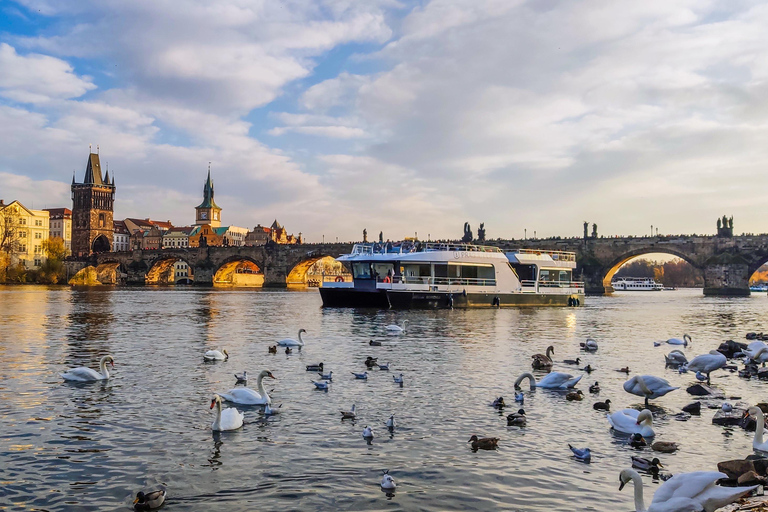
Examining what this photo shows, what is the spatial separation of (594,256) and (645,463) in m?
95.2

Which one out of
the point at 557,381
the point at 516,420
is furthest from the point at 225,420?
the point at 557,381

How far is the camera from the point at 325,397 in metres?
14.7

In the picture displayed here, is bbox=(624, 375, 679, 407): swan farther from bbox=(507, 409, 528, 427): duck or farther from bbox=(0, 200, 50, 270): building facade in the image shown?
bbox=(0, 200, 50, 270): building facade

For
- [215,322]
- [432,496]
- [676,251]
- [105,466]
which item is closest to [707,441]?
[432,496]

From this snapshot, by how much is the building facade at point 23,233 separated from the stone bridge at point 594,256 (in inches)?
931

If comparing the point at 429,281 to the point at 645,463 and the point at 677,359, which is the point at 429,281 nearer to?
the point at 677,359

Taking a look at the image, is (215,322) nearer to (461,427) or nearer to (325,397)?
(325,397)

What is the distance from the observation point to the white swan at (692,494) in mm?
7129

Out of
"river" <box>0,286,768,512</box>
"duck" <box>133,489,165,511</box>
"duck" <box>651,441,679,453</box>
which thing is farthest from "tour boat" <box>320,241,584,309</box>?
"duck" <box>133,489,165,511</box>

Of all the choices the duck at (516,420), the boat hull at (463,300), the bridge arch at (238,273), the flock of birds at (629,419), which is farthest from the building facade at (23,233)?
the duck at (516,420)

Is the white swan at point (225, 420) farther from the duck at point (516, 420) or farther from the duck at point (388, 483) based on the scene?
the duck at point (516, 420)

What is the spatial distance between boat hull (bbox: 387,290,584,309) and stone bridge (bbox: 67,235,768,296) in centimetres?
4502

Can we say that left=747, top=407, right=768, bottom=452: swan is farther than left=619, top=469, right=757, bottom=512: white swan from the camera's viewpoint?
Yes

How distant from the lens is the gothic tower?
177000 mm
